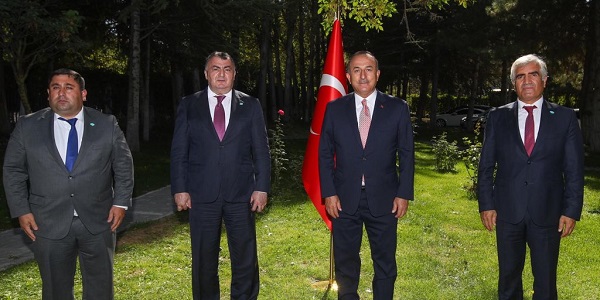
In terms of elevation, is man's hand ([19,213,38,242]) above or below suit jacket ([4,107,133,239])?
below

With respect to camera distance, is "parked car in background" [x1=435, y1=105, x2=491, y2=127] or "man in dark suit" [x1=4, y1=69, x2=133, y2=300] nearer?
"man in dark suit" [x1=4, y1=69, x2=133, y2=300]

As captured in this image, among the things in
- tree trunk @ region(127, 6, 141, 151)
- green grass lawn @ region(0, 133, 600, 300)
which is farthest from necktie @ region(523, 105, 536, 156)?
tree trunk @ region(127, 6, 141, 151)

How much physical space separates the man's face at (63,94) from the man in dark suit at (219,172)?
Answer: 83 cm

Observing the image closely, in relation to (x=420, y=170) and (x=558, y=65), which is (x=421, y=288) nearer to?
(x=420, y=170)

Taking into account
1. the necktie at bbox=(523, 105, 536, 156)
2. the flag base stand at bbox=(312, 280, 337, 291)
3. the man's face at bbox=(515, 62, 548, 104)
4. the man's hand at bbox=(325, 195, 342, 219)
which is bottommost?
the flag base stand at bbox=(312, 280, 337, 291)

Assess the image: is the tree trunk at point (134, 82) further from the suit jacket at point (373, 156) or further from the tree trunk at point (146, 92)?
the suit jacket at point (373, 156)

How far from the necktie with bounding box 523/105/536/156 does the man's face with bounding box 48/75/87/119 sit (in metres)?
3.36

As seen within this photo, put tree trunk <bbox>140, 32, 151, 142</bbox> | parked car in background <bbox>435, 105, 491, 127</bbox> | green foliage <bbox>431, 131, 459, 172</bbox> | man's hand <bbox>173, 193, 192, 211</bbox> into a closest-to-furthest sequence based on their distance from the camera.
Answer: man's hand <bbox>173, 193, 192, 211</bbox>
green foliage <bbox>431, 131, 459, 172</bbox>
tree trunk <bbox>140, 32, 151, 142</bbox>
parked car in background <bbox>435, 105, 491, 127</bbox>

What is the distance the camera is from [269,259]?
6.64 m

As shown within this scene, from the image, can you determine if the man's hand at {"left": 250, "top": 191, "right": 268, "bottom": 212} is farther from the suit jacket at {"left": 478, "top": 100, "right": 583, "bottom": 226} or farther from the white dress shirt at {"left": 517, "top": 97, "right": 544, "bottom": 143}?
the white dress shirt at {"left": 517, "top": 97, "right": 544, "bottom": 143}

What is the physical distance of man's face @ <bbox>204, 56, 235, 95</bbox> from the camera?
4.41 metres

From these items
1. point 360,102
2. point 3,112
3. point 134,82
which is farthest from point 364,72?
point 3,112

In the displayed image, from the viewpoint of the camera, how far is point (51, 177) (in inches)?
153

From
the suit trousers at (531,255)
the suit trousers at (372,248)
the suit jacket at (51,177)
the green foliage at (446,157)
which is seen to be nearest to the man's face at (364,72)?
the suit trousers at (372,248)
